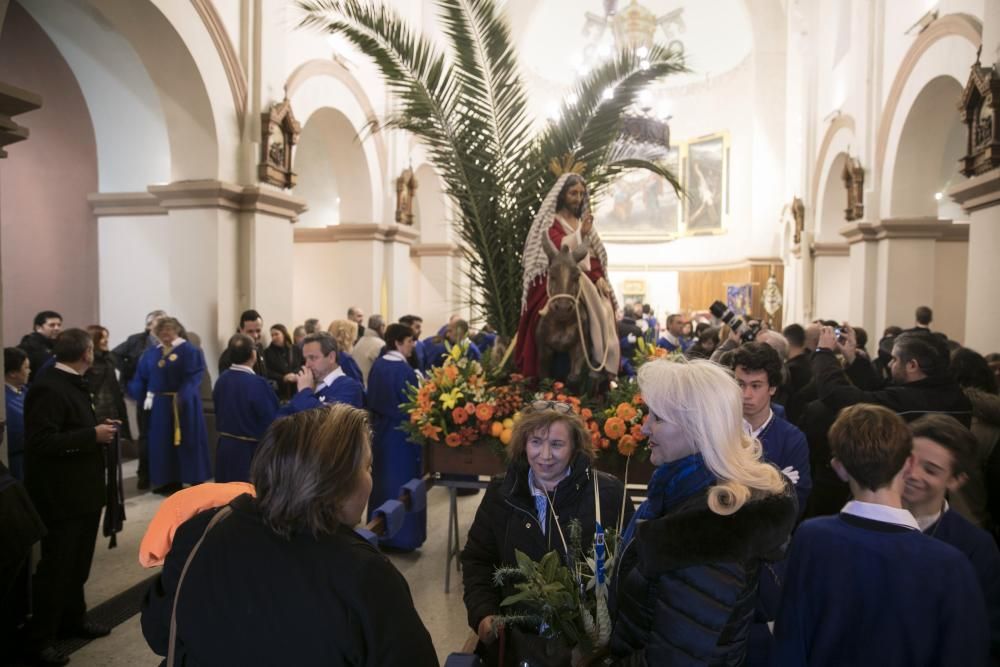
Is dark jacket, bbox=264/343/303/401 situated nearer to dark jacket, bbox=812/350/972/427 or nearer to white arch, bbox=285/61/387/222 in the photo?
white arch, bbox=285/61/387/222

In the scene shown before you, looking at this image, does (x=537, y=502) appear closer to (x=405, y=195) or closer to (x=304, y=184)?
(x=405, y=195)


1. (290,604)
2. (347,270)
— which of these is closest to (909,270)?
(347,270)

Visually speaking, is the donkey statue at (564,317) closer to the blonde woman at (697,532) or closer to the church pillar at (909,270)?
the blonde woman at (697,532)

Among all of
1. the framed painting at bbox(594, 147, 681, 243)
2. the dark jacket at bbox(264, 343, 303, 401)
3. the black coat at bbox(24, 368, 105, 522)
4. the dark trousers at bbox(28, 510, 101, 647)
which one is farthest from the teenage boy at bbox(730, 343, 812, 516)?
the framed painting at bbox(594, 147, 681, 243)

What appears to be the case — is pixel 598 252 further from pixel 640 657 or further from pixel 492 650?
pixel 640 657

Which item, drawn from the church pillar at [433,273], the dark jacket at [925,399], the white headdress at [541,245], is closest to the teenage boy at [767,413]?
the dark jacket at [925,399]

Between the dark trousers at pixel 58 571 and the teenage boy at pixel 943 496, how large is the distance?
4.06m

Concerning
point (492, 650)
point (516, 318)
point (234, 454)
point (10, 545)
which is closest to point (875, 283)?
point (516, 318)

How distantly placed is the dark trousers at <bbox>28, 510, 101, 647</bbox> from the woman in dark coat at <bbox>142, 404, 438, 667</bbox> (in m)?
2.84

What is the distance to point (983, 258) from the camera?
23.6 feet

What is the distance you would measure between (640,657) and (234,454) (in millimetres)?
4521

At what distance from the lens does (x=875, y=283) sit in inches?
444

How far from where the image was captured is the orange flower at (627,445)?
4.52 metres

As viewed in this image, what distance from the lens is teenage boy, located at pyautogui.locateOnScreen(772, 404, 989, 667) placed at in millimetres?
1859
